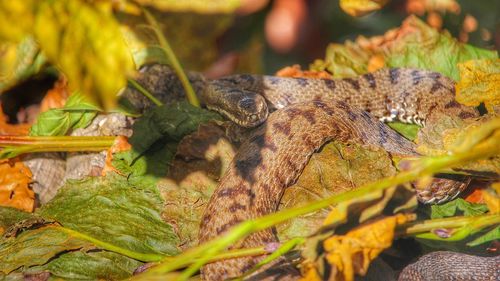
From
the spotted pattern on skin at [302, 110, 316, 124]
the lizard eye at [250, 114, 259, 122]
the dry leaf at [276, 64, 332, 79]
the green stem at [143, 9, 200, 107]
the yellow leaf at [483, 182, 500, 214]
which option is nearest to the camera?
the yellow leaf at [483, 182, 500, 214]

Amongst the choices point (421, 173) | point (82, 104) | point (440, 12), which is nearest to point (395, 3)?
point (440, 12)

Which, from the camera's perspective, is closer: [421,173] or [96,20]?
[96,20]

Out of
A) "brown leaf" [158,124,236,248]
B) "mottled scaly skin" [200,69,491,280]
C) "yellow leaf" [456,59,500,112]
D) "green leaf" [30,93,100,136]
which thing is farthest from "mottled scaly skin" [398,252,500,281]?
"green leaf" [30,93,100,136]

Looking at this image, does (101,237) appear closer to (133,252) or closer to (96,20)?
(133,252)

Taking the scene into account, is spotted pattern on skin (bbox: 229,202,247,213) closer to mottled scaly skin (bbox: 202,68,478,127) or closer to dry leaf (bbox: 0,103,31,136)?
mottled scaly skin (bbox: 202,68,478,127)

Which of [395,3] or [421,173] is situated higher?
[421,173]

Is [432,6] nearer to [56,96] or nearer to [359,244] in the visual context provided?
[56,96]
